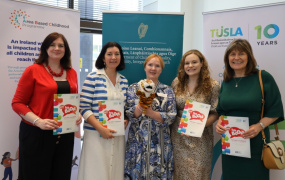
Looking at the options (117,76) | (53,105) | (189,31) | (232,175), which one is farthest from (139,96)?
(189,31)

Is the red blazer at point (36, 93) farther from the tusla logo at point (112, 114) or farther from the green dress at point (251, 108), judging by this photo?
the green dress at point (251, 108)

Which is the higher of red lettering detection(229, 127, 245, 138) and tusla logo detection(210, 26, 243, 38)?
tusla logo detection(210, 26, 243, 38)

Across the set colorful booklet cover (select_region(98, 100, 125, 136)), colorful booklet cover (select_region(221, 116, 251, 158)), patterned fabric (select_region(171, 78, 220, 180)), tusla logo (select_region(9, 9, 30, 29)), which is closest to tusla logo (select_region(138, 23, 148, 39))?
patterned fabric (select_region(171, 78, 220, 180))

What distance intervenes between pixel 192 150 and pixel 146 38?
152 centimetres

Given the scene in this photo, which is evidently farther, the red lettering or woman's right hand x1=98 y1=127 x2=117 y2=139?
woman's right hand x1=98 y1=127 x2=117 y2=139

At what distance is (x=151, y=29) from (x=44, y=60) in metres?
1.44

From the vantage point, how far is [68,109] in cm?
229

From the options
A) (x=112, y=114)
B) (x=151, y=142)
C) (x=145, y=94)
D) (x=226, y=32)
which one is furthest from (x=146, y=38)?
(x=151, y=142)

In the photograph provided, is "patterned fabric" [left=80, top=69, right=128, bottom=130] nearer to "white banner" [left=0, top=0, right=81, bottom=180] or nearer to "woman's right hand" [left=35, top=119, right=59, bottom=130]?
"woman's right hand" [left=35, top=119, right=59, bottom=130]

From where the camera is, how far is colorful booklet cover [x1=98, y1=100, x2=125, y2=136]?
95.3 inches

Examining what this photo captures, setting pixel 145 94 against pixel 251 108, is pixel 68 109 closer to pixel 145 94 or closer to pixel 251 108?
pixel 145 94

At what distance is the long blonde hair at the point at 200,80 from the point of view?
102 inches

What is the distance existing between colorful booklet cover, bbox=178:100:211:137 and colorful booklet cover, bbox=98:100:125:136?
568 mm

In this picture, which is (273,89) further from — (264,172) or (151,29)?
(151,29)
